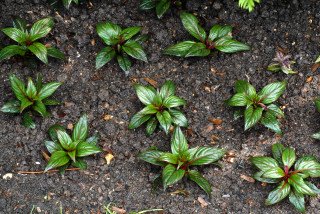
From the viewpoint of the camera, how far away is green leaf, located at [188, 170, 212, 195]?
364 centimetres

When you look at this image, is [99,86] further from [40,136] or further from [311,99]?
[311,99]

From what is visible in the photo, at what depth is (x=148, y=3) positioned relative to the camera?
413 cm

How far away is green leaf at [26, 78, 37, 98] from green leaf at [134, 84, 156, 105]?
0.70 m

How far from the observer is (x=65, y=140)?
3.75m

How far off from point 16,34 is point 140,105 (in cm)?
101

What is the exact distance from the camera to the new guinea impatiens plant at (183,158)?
12.0ft

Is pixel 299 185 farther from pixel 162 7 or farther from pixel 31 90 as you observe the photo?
pixel 31 90

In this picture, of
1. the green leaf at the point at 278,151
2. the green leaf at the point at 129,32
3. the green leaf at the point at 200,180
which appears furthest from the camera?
the green leaf at the point at 129,32

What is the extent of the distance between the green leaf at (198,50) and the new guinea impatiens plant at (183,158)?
1.87 feet

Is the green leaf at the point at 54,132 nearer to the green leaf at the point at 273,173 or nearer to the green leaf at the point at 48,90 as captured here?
the green leaf at the point at 48,90

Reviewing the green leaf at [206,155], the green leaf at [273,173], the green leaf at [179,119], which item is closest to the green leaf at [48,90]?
the green leaf at [179,119]

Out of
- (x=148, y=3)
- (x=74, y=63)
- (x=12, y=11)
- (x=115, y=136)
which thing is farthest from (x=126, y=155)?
(x=12, y=11)

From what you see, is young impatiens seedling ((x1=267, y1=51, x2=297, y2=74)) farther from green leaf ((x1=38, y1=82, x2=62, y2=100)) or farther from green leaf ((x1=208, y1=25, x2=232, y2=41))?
green leaf ((x1=38, y1=82, x2=62, y2=100))

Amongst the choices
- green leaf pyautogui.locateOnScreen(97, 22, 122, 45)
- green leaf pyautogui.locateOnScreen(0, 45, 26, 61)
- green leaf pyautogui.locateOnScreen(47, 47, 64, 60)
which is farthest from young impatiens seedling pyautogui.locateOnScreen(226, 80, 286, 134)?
green leaf pyautogui.locateOnScreen(0, 45, 26, 61)
